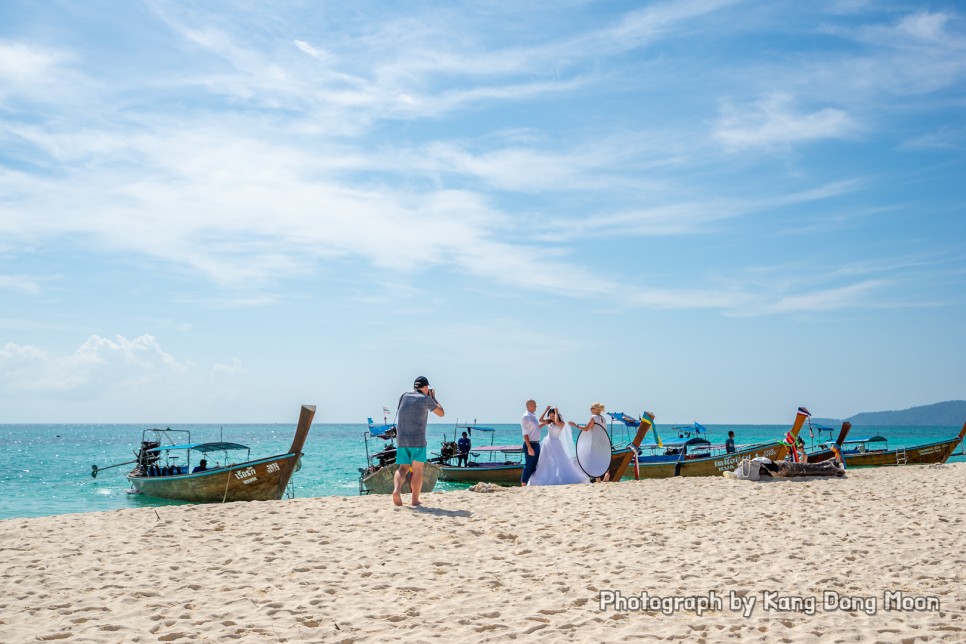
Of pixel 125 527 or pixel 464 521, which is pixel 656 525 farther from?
pixel 125 527

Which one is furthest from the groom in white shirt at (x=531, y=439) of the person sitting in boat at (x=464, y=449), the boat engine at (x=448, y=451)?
the boat engine at (x=448, y=451)

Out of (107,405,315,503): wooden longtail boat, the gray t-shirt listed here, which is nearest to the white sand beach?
the gray t-shirt

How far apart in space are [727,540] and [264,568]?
5.72 m

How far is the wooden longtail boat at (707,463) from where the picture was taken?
2523 cm

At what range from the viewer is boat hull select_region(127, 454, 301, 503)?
19.7 meters

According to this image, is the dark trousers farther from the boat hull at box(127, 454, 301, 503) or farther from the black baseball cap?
the boat hull at box(127, 454, 301, 503)

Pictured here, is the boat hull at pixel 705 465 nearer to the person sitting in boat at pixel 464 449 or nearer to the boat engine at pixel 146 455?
the person sitting in boat at pixel 464 449

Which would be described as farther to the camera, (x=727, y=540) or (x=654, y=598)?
(x=727, y=540)

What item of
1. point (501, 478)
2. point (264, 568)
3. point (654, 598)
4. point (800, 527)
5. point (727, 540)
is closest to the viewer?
point (654, 598)

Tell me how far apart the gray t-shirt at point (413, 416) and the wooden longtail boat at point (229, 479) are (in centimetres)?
429

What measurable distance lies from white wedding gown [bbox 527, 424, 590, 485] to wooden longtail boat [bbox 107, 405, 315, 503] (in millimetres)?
5011

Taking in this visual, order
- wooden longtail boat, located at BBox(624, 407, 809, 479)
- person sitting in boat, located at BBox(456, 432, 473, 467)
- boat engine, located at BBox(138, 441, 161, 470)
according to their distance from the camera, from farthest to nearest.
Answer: person sitting in boat, located at BBox(456, 432, 473, 467), boat engine, located at BBox(138, 441, 161, 470), wooden longtail boat, located at BBox(624, 407, 809, 479)

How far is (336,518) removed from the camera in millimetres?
10305

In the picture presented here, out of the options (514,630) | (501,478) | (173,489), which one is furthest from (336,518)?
(501,478)
